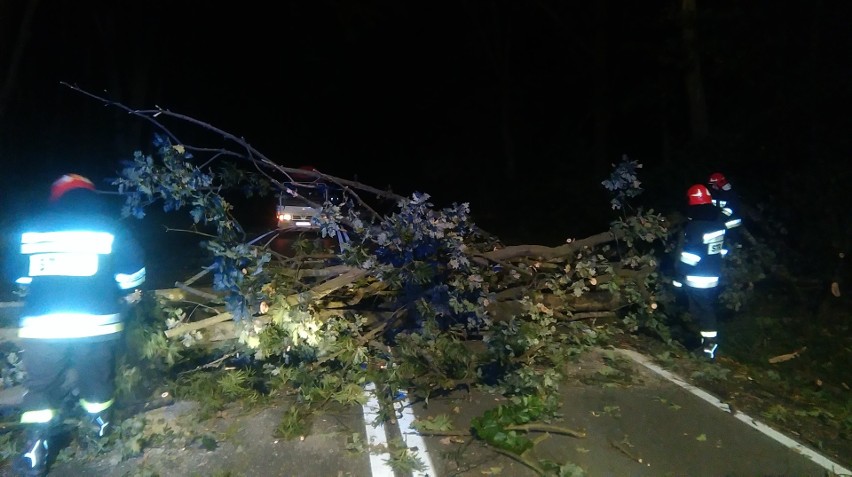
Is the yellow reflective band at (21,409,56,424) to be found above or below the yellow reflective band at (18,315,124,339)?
below

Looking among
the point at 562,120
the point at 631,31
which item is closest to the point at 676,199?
the point at 631,31

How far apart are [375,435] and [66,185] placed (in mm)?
2629

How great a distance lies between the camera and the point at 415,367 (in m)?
5.79

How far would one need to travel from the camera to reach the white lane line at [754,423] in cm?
438

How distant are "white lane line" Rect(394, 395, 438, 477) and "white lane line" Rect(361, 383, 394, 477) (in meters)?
0.15

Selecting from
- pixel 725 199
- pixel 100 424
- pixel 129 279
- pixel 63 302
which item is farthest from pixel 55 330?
pixel 725 199

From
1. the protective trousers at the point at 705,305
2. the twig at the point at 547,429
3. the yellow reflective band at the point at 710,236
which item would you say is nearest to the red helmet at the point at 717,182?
the yellow reflective band at the point at 710,236

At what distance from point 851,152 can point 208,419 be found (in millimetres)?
7870

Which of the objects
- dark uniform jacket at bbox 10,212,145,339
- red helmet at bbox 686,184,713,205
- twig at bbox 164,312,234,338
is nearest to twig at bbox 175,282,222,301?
twig at bbox 164,312,234,338

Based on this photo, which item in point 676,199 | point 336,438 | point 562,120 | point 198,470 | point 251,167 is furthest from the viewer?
point 562,120

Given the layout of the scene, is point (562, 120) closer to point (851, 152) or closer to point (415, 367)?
point (851, 152)

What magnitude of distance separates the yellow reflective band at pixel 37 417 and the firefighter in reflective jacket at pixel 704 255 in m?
5.39

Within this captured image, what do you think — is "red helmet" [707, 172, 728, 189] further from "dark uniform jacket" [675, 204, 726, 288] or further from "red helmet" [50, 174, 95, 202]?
"red helmet" [50, 174, 95, 202]

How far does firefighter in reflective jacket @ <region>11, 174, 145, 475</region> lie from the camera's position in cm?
414
